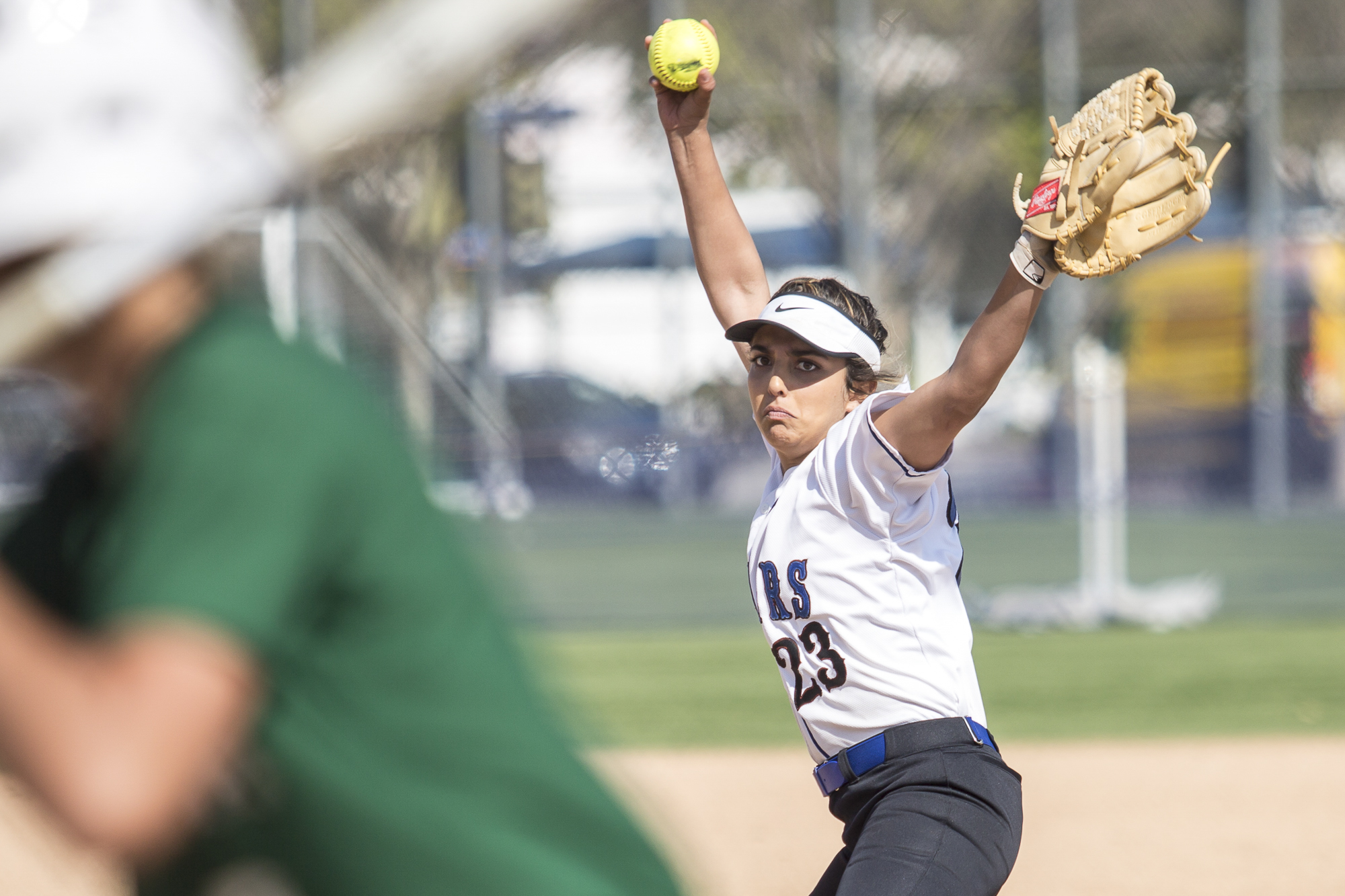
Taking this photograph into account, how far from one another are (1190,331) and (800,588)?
1380 centimetres

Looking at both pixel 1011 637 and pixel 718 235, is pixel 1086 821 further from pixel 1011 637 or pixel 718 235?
pixel 1011 637

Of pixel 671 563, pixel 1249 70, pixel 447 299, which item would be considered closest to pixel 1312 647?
pixel 671 563

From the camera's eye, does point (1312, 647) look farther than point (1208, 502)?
No

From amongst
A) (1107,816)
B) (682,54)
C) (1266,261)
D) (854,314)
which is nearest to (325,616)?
(854,314)

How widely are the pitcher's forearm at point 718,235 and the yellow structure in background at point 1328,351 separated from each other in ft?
43.4

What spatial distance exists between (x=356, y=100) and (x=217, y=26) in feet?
0.67

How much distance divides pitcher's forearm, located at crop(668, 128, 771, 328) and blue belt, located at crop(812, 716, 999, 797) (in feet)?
3.62

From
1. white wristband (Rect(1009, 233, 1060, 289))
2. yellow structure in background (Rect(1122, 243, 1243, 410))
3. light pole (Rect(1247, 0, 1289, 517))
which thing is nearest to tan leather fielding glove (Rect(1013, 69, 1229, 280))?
white wristband (Rect(1009, 233, 1060, 289))

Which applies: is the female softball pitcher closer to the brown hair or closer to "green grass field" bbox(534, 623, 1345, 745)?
the brown hair

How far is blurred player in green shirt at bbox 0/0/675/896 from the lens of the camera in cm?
111

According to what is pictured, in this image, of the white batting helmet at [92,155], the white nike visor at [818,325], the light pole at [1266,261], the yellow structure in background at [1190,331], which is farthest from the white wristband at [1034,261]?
the light pole at [1266,261]

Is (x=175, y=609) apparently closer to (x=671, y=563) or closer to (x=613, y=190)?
(x=671, y=563)

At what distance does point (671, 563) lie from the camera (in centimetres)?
1437

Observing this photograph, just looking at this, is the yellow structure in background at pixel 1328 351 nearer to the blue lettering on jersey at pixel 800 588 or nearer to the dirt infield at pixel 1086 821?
the dirt infield at pixel 1086 821
